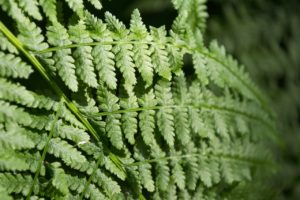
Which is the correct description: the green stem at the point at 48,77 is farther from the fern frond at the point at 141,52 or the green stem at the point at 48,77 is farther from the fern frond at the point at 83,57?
the fern frond at the point at 141,52

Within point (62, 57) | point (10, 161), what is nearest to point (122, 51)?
point (62, 57)

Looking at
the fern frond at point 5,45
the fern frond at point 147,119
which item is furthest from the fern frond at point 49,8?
the fern frond at point 147,119

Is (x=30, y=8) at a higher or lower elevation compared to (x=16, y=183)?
higher

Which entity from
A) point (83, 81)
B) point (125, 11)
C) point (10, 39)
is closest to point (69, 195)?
point (83, 81)

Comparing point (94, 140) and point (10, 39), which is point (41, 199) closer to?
point (94, 140)

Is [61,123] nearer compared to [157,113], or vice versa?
[61,123]

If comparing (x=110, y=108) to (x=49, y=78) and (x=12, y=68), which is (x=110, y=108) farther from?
(x=12, y=68)

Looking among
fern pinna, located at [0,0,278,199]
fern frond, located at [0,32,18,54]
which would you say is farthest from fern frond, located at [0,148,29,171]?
fern frond, located at [0,32,18,54]
